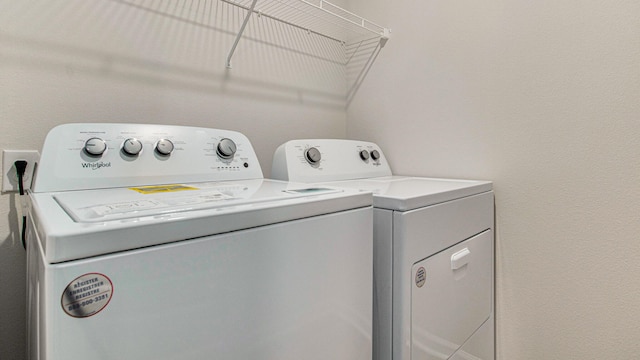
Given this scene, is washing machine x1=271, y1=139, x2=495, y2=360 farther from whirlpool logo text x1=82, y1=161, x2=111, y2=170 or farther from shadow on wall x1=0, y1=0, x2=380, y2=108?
whirlpool logo text x1=82, y1=161, x2=111, y2=170

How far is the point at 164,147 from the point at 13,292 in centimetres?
56

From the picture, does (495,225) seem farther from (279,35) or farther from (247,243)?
(279,35)

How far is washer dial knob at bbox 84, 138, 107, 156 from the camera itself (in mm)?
861

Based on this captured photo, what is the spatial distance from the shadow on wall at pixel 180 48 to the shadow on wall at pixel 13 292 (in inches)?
17.5

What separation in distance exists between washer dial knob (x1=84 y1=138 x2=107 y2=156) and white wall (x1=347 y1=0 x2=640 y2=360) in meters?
1.20

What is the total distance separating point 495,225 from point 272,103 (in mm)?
1039

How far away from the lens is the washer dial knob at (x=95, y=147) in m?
0.86

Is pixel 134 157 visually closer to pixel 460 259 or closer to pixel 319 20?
pixel 460 259

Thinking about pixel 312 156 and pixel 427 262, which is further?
pixel 312 156

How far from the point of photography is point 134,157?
3.02 ft

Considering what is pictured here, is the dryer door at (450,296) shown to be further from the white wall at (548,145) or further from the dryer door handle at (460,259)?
the white wall at (548,145)

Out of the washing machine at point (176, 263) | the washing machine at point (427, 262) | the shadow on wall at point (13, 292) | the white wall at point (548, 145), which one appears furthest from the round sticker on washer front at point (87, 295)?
the white wall at point (548, 145)

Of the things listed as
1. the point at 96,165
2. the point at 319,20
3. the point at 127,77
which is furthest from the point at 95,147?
the point at 319,20

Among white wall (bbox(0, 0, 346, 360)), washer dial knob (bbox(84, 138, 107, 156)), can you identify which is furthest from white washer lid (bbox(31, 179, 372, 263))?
white wall (bbox(0, 0, 346, 360))
